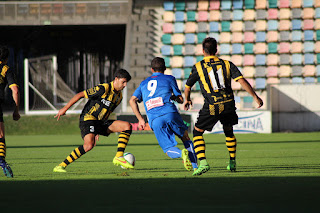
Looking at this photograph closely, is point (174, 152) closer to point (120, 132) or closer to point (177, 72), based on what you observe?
point (120, 132)

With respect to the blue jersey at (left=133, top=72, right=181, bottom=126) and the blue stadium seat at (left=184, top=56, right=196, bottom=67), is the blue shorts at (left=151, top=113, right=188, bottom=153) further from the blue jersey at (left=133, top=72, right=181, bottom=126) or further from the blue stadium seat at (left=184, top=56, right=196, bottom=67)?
the blue stadium seat at (left=184, top=56, right=196, bottom=67)

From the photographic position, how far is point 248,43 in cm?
2652

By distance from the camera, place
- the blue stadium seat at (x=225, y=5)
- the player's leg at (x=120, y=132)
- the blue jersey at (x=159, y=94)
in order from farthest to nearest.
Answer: the blue stadium seat at (x=225, y=5)
the player's leg at (x=120, y=132)
the blue jersey at (x=159, y=94)

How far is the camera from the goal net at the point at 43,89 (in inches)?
899

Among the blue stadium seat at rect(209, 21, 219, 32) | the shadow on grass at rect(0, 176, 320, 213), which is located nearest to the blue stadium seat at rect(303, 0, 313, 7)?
the blue stadium seat at rect(209, 21, 219, 32)

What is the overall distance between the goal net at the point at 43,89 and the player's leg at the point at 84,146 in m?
15.1

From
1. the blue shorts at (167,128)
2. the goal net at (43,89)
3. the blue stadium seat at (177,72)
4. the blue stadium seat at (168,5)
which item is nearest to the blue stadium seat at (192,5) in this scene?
the blue stadium seat at (168,5)

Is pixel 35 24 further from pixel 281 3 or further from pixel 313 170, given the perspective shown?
pixel 313 170

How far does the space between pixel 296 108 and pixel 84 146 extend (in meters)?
15.7

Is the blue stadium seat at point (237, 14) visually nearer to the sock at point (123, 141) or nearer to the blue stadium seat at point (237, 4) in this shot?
the blue stadium seat at point (237, 4)

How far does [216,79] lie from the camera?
22.5 feet

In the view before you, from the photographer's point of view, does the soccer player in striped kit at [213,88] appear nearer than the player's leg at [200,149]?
No

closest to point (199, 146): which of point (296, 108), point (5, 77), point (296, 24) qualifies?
point (5, 77)

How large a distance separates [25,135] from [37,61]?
326 centimetres
